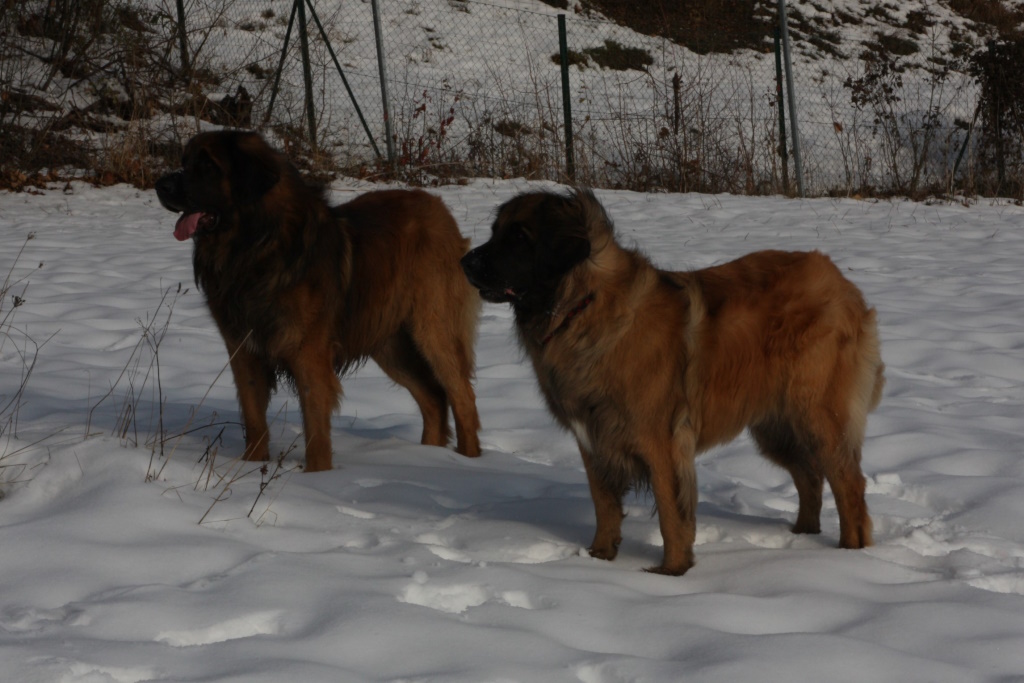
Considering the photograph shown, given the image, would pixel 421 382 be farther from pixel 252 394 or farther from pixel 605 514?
pixel 605 514

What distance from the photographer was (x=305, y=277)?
13.7 ft

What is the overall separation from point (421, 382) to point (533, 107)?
11304 millimetres

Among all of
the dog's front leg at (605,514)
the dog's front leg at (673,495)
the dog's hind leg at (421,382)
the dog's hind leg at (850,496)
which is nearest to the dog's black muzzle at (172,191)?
the dog's hind leg at (421,382)

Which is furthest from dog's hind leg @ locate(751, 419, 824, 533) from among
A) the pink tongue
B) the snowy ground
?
the pink tongue

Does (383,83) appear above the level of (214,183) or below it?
above

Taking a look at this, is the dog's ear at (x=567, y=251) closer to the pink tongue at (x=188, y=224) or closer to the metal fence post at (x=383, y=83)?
the pink tongue at (x=188, y=224)

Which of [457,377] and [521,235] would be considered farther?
[457,377]

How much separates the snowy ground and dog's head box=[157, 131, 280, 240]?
829 mm

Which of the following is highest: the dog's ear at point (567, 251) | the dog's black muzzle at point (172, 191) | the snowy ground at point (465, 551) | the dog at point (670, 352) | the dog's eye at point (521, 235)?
the dog's black muzzle at point (172, 191)

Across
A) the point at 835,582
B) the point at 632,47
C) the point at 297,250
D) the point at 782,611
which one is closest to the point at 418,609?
the point at 782,611

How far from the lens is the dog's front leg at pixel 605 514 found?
3445mm

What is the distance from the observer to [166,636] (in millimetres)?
2461

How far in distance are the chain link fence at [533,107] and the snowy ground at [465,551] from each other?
704cm

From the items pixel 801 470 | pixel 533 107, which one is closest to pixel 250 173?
pixel 801 470
